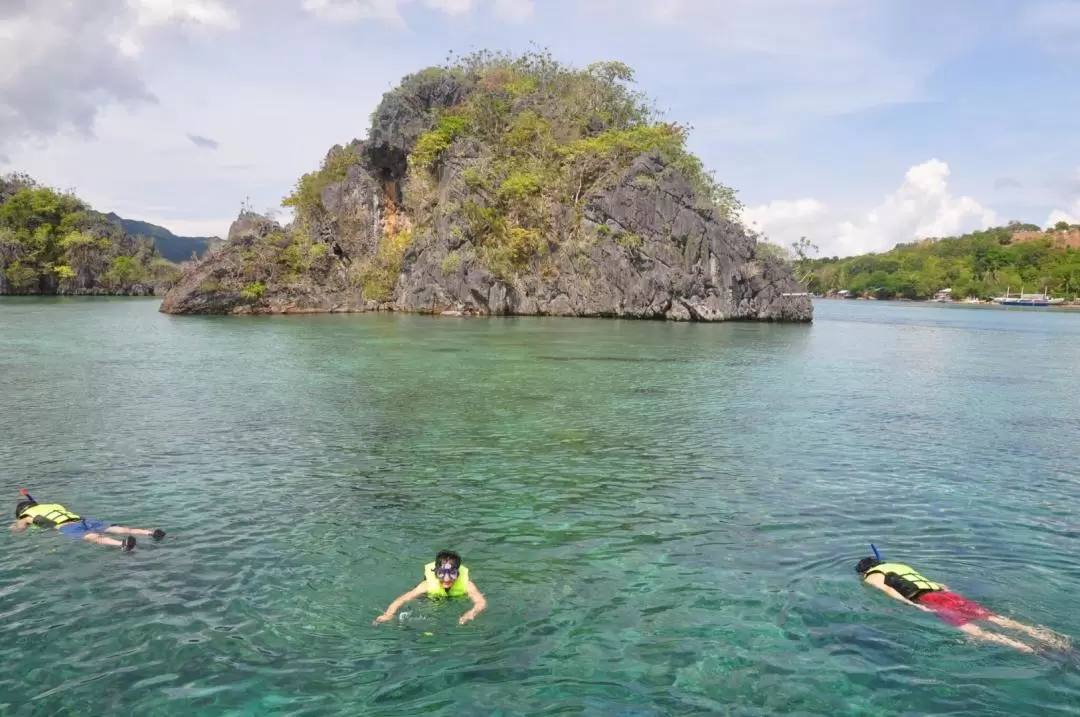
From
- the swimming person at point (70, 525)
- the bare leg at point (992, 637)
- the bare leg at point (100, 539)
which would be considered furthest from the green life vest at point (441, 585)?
the bare leg at point (992, 637)

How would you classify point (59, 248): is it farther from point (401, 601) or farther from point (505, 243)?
point (401, 601)

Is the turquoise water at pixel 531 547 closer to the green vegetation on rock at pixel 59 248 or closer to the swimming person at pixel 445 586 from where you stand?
the swimming person at pixel 445 586

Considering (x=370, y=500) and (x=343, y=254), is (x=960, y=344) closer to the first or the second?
(x=370, y=500)

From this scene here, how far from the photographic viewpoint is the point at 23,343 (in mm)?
40344

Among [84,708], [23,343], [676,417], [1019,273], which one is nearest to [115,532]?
[84,708]

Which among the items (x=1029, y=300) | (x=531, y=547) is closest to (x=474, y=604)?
(x=531, y=547)

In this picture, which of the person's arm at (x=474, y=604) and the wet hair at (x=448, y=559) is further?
the wet hair at (x=448, y=559)

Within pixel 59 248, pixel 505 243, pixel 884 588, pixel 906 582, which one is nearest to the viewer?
pixel 906 582

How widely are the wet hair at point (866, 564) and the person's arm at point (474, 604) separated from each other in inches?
217

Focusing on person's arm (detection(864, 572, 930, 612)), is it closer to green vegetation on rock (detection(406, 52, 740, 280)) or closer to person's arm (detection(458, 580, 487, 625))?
person's arm (detection(458, 580, 487, 625))

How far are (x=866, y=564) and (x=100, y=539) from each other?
1177cm

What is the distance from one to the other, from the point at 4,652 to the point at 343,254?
83976mm

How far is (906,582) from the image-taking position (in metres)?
9.55

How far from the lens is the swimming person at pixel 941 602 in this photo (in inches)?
341
